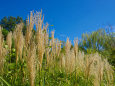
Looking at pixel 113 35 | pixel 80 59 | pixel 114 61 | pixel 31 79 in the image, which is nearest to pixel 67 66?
pixel 80 59

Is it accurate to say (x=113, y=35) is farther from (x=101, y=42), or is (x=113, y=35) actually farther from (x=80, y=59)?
(x=80, y=59)

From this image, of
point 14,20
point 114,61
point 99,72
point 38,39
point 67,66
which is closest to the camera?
point 38,39

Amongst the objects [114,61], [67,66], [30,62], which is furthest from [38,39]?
[114,61]

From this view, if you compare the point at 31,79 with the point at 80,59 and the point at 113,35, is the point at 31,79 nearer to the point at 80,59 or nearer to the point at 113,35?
the point at 80,59

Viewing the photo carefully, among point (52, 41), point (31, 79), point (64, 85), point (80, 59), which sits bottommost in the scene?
point (64, 85)

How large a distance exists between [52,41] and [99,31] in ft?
63.4

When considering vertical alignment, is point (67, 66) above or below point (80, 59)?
below

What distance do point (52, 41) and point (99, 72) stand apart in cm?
142

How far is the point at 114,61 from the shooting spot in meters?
8.48

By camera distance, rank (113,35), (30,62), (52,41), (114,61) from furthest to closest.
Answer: (113,35) → (114,61) → (52,41) → (30,62)

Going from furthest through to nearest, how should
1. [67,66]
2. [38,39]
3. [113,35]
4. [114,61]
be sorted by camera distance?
[113,35], [114,61], [67,66], [38,39]

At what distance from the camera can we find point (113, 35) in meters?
18.8

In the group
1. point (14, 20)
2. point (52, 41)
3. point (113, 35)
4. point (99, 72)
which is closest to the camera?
point (99, 72)

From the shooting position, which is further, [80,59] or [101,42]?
[101,42]
